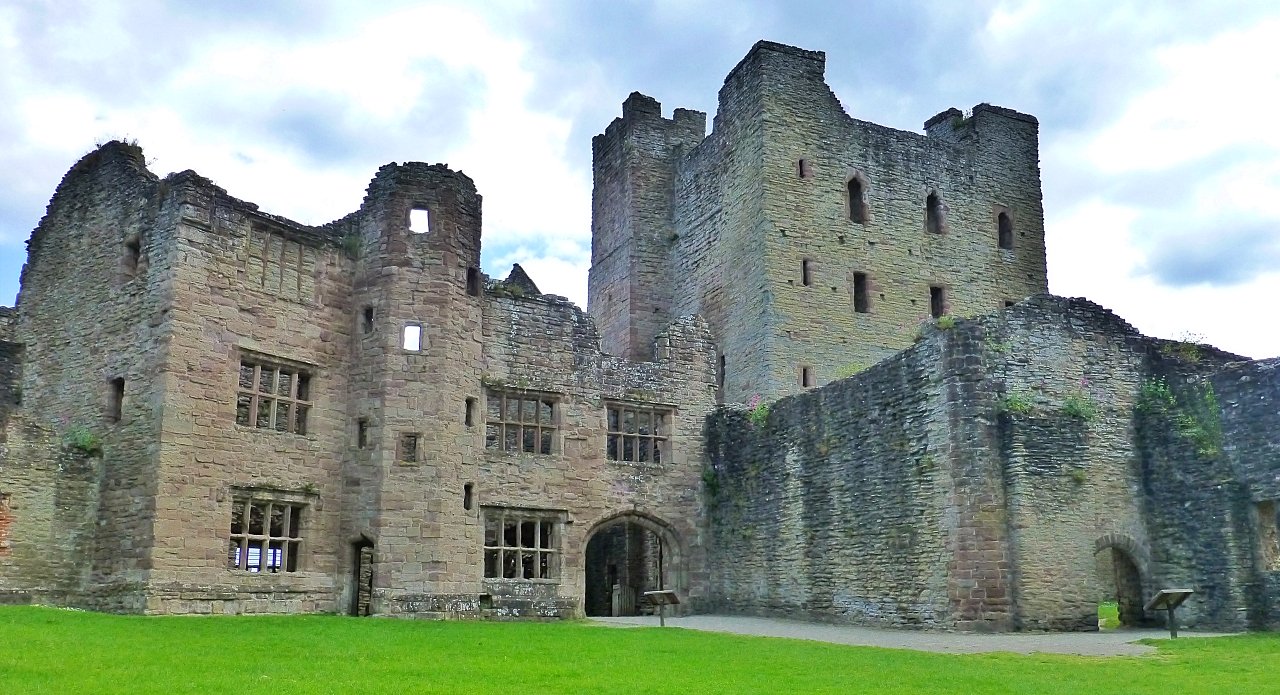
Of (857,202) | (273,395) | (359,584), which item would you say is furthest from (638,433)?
(857,202)

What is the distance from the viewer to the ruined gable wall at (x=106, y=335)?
71.6 ft

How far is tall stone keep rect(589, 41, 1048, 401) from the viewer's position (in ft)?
108

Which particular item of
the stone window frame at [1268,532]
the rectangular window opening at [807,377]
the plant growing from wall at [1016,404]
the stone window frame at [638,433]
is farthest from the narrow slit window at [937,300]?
the stone window frame at [1268,532]

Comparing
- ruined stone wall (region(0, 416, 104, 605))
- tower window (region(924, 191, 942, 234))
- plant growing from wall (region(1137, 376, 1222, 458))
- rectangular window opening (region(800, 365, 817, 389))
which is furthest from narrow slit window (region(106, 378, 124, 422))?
tower window (region(924, 191, 942, 234))

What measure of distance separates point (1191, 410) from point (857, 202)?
50.1 feet

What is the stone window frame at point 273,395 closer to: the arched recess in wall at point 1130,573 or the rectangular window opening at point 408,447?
the rectangular window opening at point 408,447

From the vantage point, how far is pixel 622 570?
3312 cm

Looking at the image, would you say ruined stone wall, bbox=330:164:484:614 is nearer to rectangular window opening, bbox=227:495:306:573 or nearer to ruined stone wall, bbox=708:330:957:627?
rectangular window opening, bbox=227:495:306:573

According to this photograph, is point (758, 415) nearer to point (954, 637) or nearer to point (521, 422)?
point (521, 422)

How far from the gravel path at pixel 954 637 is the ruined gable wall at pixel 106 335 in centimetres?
1017

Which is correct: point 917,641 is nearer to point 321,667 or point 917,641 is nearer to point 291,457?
point 321,667

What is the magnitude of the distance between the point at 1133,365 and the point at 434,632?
Result: 562 inches

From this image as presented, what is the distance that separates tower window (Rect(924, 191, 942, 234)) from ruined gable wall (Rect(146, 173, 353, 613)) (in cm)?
1887

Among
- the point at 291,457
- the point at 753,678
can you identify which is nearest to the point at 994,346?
the point at 753,678
